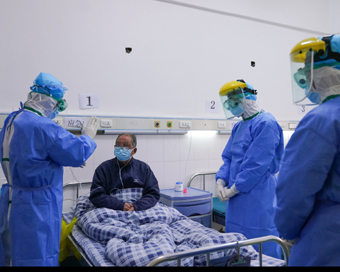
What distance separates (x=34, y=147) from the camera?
2.03 metres

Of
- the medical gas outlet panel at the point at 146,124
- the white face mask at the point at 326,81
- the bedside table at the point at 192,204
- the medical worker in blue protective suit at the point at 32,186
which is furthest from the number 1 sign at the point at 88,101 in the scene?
the white face mask at the point at 326,81

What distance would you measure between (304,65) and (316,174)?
1.88ft

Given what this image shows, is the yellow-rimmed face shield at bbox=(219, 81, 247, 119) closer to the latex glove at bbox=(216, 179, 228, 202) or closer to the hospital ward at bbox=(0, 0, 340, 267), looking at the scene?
the hospital ward at bbox=(0, 0, 340, 267)

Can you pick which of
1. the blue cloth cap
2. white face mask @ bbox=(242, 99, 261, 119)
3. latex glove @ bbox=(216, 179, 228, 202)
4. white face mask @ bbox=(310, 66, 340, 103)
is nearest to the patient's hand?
latex glove @ bbox=(216, 179, 228, 202)

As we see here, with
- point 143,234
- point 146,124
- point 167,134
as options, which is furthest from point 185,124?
point 143,234

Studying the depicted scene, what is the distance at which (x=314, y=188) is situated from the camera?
125 centimetres

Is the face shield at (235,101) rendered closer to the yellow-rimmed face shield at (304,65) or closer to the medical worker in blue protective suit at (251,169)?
the medical worker in blue protective suit at (251,169)

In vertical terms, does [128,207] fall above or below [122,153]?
below

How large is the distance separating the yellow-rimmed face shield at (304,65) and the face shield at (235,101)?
109 centimetres

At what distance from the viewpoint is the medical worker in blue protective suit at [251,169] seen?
99.3 inches

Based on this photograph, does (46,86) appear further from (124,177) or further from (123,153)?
(124,177)

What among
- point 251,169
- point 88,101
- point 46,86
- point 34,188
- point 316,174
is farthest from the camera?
point 88,101

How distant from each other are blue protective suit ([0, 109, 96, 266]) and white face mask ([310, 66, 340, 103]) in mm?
1630

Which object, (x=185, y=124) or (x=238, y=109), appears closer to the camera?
(x=238, y=109)
